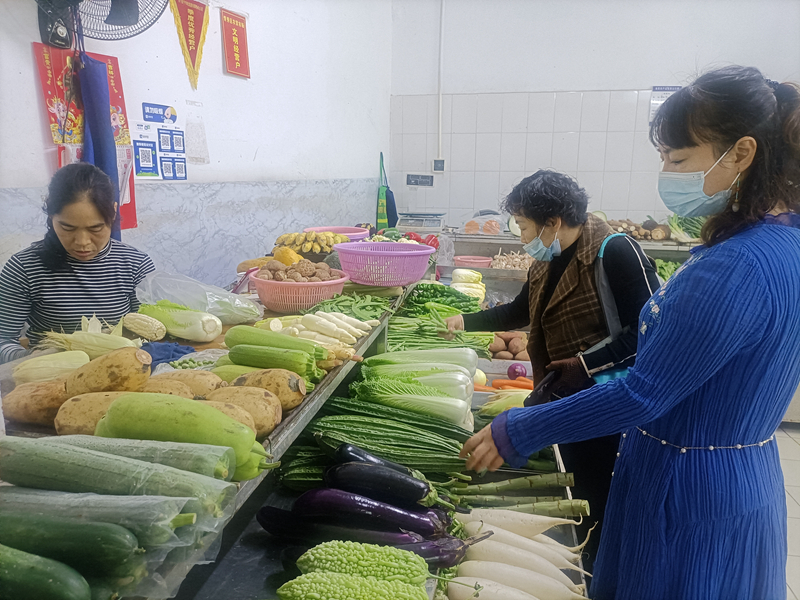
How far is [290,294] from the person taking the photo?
281 cm

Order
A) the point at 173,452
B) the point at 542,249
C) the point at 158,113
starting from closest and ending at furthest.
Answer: the point at 173,452
the point at 542,249
the point at 158,113

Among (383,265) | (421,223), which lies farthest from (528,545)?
(421,223)

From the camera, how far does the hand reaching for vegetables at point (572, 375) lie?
2514 millimetres

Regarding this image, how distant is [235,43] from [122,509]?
4.02 metres

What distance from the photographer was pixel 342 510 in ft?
5.48

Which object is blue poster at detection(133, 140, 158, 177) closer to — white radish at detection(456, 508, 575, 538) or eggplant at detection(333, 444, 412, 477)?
eggplant at detection(333, 444, 412, 477)

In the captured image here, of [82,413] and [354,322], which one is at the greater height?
[82,413]

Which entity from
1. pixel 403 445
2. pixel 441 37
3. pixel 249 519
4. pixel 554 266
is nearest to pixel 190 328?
pixel 249 519

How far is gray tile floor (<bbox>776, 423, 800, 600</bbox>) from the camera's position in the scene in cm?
322

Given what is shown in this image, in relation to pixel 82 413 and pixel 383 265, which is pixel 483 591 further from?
pixel 383 265

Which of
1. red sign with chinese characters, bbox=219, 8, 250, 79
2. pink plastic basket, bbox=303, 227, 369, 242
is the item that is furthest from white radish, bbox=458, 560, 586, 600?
red sign with chinese characters, bbox=219, 8, 250, 79

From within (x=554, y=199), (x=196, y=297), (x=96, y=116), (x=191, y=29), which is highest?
(x=191, y=29)

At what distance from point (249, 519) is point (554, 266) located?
1922mm

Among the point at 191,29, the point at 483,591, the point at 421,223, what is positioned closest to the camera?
the point at 483,591
